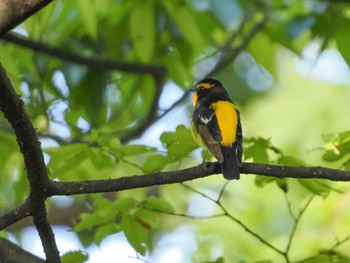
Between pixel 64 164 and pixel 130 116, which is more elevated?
pixel 130 116

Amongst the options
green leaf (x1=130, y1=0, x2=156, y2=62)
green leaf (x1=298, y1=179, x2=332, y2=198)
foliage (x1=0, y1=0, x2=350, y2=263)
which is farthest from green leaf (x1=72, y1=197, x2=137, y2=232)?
green leaf (x1=130, y1=0, x2=156, y2=62)

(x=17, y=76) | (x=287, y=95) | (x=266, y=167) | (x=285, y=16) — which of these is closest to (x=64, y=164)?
(x=17, y=76)

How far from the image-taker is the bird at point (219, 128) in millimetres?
4121

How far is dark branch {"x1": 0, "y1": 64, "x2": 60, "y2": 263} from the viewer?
287 cm

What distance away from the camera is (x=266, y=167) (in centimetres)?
335

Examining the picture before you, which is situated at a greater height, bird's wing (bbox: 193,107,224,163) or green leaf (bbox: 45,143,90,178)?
bird's wing (bbox: 193,107,224,163)

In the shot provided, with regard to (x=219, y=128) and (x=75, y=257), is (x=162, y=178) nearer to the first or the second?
(x=75, y=257)

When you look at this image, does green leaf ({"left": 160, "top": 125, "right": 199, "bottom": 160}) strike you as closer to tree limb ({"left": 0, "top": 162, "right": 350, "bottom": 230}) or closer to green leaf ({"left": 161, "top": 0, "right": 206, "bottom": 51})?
tree limb ({"left": 0, "top": 162, "right": 350, "bottom": 230})

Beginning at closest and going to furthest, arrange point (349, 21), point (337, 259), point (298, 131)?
point (337, 259)
point (349, 21)
point (298, 131)

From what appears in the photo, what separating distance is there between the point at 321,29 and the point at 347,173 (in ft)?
7.06

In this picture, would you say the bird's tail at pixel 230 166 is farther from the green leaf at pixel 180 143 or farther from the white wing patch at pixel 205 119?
the white wing patch at pixel 205 119

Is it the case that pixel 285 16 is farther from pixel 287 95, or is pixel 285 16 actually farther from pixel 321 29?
pixel 287 95

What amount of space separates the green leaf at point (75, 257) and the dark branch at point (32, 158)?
31 cm

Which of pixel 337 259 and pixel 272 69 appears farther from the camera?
pixel 272 69
